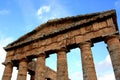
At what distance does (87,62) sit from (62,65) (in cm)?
212

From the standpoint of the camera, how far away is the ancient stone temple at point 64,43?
12.8 metres

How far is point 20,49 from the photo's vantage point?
17.1 m

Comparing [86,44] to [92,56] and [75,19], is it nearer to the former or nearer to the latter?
[92,56]

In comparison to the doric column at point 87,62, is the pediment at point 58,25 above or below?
above

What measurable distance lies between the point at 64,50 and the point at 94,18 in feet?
11.5

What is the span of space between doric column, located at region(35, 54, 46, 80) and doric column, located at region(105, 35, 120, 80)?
18.3 ft

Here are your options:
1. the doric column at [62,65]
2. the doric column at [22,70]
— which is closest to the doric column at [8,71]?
the doric column at [22,70]

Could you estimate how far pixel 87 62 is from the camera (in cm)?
1280

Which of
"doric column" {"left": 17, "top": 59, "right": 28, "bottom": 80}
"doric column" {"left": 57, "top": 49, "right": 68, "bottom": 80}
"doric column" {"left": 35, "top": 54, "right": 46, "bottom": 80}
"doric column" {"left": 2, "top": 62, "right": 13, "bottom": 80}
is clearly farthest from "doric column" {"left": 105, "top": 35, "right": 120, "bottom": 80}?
"doric column" {"left": 2, "top": 62, "right": 13, "bottom": 80}

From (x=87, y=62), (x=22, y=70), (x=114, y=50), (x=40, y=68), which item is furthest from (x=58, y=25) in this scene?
(x=114, y=50)

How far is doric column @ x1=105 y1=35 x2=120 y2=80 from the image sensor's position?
37.8 feet

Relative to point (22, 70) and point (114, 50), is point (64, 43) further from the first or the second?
point (22, 70)

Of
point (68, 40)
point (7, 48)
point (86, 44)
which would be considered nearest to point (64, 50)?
point (68, 40)

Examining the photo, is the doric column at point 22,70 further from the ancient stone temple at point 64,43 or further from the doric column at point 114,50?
the doric column at point 114,50
